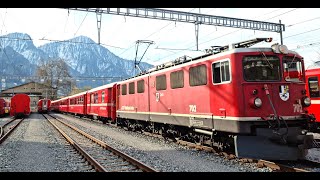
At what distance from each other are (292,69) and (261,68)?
3.53ft

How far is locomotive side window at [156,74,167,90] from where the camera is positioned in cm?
1210

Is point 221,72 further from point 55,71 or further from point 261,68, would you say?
point 55,71

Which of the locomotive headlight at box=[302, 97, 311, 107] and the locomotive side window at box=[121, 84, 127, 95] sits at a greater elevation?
the locomotive side window at box=[121, 84, 127, 95]

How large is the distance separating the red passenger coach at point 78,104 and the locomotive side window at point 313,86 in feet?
73.2

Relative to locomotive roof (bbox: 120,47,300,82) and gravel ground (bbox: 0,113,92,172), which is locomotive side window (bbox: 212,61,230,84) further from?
gravel ground (bbox: 0,113,92,172)

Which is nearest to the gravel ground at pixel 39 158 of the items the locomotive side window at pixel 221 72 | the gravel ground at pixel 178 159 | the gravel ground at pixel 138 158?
the gravel ground at pixel 138 158

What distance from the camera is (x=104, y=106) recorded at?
73.0ft

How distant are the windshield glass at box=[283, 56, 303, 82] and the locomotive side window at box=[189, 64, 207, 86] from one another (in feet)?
7.65

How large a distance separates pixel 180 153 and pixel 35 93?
88.8m

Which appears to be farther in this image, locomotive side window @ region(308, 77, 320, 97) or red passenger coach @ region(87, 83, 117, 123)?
red passenger coach @ region(87, 83, 117, 123)

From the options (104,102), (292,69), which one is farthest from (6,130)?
(292,69)

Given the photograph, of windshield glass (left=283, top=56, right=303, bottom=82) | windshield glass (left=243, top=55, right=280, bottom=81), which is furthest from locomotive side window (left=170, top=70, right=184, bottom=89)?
windshield glass (left=283, top=56, right=303, bottom=82)

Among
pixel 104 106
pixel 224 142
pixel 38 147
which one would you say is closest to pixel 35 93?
pixel 104 106

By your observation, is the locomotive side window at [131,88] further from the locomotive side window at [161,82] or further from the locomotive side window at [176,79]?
the locomotive side window at [176,79]
